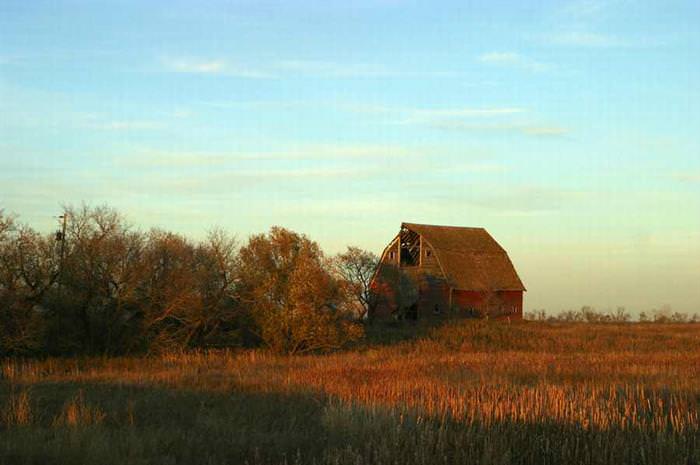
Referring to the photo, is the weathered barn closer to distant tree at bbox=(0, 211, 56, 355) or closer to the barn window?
the barn window

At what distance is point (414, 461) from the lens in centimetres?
993

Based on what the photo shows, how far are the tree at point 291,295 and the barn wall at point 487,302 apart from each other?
22.9m

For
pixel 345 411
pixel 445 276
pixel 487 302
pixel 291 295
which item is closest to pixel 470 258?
pixel 487 302

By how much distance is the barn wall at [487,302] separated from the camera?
55281mm

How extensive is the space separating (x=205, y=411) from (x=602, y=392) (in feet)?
26.7

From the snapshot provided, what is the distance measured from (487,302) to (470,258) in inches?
148

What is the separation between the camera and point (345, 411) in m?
12.8

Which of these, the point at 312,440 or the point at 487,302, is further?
the point at 487,302

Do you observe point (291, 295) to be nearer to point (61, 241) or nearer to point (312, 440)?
point (61, 241)

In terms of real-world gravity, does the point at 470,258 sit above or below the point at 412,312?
above

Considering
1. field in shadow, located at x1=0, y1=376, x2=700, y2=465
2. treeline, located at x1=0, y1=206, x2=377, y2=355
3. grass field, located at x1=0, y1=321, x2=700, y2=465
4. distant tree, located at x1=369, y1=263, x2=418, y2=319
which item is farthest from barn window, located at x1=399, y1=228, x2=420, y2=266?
field in shadow, located at x1=0, y1=376, x2=700, y2=465

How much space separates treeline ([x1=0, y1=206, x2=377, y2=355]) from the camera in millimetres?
26781

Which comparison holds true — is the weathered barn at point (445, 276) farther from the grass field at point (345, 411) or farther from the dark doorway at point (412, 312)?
the grass field at point (345, 411)

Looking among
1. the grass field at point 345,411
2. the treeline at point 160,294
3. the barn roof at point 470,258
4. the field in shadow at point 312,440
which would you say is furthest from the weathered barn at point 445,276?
the field in shadow at point 312,440
